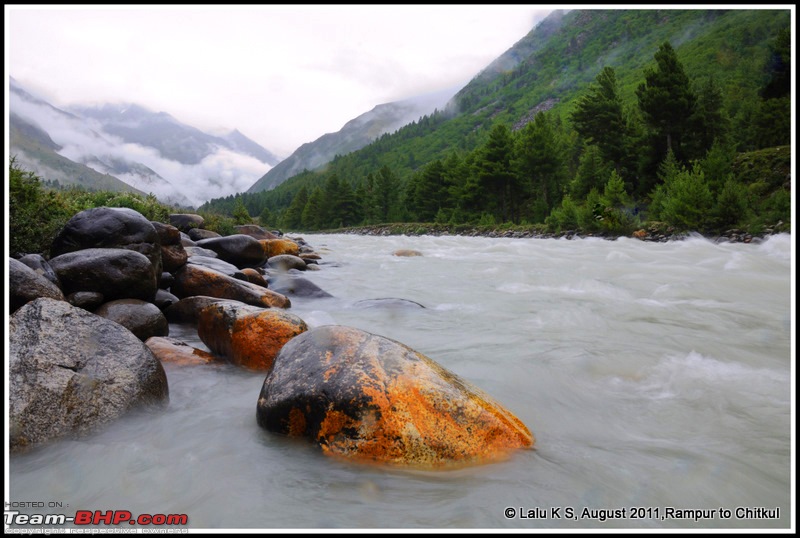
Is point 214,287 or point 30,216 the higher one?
point 30,216

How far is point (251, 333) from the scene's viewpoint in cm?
501

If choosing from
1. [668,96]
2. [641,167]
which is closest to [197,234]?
[641,167]

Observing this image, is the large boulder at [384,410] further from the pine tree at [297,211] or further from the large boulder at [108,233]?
the pine tree at [297,211]

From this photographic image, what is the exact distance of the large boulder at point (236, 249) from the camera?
12.3 meters

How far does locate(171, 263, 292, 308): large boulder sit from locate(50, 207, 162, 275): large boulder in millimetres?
731

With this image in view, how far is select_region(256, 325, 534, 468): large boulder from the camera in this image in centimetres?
292

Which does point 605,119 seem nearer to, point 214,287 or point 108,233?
point 214,287

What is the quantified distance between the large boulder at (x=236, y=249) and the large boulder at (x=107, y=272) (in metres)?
6.14

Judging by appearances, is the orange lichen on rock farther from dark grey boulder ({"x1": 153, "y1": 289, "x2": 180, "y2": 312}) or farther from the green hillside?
the green hillside

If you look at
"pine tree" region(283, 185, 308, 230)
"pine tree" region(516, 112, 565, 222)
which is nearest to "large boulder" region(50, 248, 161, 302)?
"pine tree" region(516, 112, 565, 222)

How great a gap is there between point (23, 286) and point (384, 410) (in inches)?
159

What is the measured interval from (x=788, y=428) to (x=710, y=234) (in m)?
19.6

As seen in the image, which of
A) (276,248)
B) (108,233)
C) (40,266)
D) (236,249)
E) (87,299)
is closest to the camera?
(40,266)

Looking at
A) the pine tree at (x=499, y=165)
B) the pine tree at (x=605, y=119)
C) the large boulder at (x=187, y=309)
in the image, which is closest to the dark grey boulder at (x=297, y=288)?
the large boulder at (x=187, y=309)
